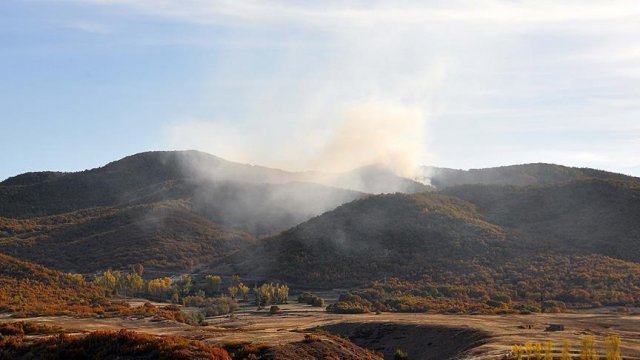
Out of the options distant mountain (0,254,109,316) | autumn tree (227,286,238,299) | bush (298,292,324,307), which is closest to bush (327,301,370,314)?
bush (298,292,324,307)

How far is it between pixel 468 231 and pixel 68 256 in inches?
3889

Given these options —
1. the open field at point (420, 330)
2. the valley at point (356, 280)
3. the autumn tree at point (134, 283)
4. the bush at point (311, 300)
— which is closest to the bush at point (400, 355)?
the valley at point (356, 280)

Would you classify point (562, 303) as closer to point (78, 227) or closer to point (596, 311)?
point (596, 311)

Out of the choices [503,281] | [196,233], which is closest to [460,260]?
[503,281]

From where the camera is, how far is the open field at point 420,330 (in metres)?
55.3

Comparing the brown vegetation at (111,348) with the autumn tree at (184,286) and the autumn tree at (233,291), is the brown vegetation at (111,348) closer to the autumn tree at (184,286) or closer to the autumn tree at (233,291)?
the autumn tree at (233,291)

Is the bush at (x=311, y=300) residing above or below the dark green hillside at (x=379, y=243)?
below

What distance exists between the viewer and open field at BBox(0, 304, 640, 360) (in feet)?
181

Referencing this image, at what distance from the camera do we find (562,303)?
104875 millimetres

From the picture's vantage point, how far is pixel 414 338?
72.1 meters

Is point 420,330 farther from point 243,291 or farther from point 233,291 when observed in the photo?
point 243,291

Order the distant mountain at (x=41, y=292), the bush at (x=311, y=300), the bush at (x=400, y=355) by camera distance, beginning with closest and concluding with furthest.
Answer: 1. the bush at (x=400, y=355)
2. the distant mountain at (x=41, y=292)
3. the bush at (x=311, y=300)

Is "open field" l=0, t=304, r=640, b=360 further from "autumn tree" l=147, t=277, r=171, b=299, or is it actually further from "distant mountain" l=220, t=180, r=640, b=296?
"distant mountain" l=220, t=180, r=640, b=296

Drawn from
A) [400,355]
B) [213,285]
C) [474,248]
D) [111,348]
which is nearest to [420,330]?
[400,355]
